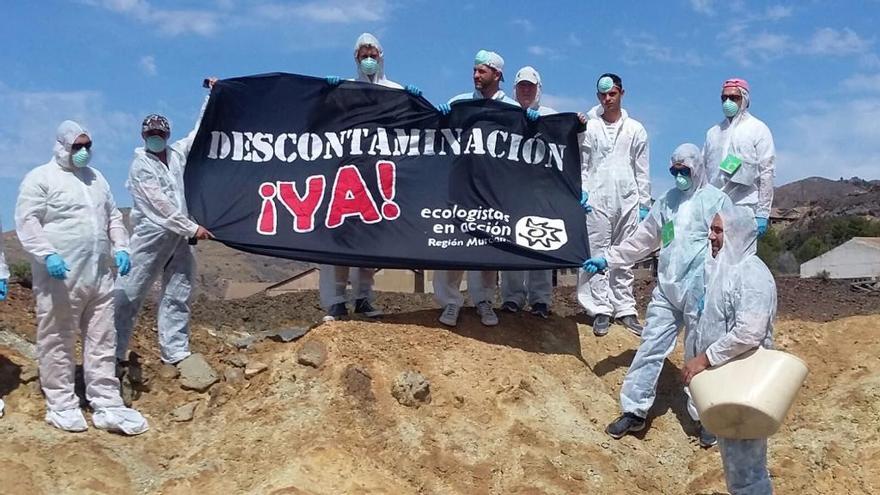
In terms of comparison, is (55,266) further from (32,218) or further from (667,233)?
(667,233)

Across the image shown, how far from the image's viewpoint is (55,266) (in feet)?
20.8

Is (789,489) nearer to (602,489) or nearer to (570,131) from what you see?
(602,489)

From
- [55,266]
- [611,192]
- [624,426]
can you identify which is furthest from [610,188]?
[55,266]

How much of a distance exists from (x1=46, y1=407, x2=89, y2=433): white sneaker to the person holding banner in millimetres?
825

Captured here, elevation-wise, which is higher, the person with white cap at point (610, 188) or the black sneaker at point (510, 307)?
the person with white cap at point (610, 188)

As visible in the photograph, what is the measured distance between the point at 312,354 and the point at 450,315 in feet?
4.34

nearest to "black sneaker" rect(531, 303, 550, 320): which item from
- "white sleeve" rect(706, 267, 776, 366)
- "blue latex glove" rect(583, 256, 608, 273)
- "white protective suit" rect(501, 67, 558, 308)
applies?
"white protective suit" rect(501, 67, 558, 308)

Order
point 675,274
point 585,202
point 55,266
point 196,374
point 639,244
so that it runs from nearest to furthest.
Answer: point 55,266 → point 675,274 → point 196,374 → point 639,244 → point 585,202

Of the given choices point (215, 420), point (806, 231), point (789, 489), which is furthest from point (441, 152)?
point (806, 231)

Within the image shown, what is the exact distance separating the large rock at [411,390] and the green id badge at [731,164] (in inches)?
117

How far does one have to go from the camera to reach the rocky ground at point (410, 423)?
6469mm

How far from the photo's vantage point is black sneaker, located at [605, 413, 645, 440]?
24.8ft

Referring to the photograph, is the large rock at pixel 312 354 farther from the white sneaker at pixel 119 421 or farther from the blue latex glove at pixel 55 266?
the blue latex glove at pixel 55 266

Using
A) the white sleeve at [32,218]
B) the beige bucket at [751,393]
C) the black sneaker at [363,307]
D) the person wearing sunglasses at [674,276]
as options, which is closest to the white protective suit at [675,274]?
the person wearing sunglasses at [674,276]
